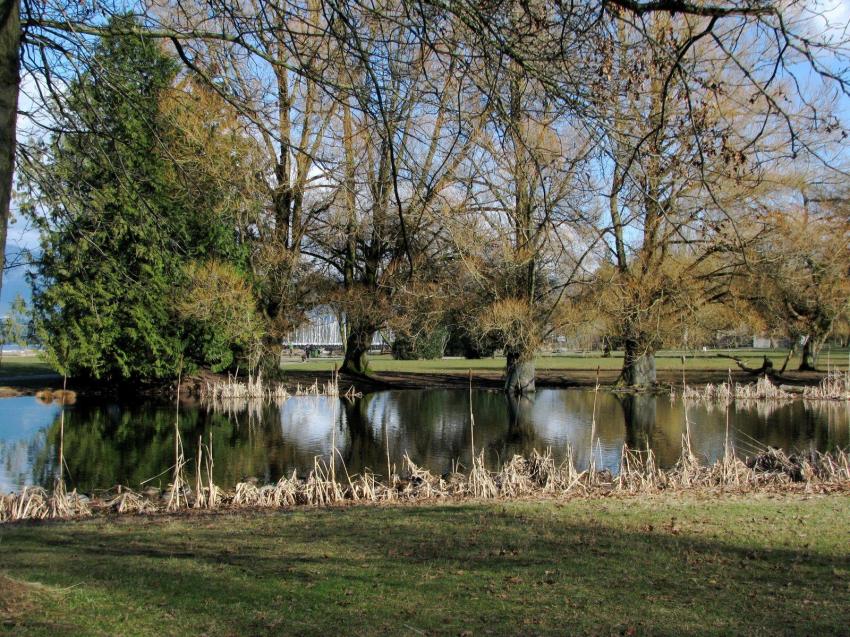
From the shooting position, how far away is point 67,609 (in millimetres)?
4465

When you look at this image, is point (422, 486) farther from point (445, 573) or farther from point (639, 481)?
point (445, 573)

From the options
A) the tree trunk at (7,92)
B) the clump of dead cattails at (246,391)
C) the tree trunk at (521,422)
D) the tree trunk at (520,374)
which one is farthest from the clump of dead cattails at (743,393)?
the tree trunk at (7,92)

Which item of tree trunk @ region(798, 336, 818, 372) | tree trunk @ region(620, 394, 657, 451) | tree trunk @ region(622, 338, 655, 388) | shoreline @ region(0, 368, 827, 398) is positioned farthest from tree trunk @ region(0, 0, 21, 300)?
tree trunk @ region(798, 336, 818, 372)

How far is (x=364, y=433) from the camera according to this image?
57.0ft

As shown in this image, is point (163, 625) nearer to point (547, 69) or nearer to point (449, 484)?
point (547, 69)

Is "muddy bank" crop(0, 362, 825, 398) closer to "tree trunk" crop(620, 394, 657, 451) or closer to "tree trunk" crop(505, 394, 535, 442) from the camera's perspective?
"tree trunk" crop(620, 394, 657, 451)

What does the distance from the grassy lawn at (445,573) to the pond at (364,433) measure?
3745 mm

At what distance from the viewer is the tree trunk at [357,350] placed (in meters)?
31.0

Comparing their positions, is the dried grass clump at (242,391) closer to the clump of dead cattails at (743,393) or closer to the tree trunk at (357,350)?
the tree trunk at (357,350)

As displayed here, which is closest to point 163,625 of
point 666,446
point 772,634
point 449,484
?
point 772,634

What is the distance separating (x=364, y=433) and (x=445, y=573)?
12.2 m

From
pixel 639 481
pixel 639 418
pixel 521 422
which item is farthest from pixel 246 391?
pixel 639 481

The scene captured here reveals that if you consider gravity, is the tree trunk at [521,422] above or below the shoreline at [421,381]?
below

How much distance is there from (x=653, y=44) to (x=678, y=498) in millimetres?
5859
